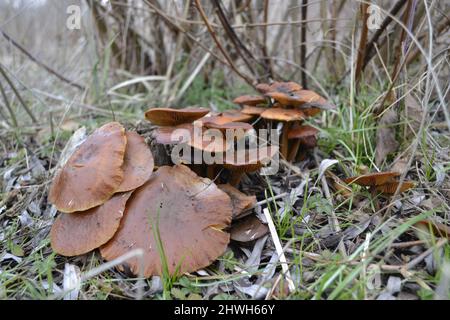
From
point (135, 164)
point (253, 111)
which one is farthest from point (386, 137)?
point (135, 164)

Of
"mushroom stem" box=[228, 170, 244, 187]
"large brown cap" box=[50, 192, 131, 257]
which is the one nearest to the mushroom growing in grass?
"mushroom stem" box=[228, 170, 244, 187]

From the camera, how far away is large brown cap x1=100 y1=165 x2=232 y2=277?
5.74 ft

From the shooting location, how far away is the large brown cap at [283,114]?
7.41ft

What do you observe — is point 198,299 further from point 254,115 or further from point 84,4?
point 84,4

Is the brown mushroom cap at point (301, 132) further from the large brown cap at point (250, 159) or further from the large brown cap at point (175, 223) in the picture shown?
the large brown cap at point (175, 223)

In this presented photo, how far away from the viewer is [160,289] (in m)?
1.67

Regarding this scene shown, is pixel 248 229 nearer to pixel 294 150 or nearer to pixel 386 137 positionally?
pixel 294 150

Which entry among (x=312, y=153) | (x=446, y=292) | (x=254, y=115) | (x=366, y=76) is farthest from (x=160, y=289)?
(x=366, y=76)

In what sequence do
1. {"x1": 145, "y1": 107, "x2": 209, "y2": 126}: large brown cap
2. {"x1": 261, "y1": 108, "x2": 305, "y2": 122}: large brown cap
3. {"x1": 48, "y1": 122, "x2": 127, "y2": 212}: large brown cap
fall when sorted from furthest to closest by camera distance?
{"x1": 261, "y1": 108, "x2": 305, "y2": 122}: large brown cap → {"x1": 145, "y1": 107, "x2": 209, "y2": 126}: large brown cap → {"x1": 48, "y1": 122, "x2": 127, "y2": 212}: large brown cap

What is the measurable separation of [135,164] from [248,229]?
0.72 metres

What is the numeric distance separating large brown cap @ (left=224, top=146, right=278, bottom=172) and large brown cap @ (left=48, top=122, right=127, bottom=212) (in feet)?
1.94

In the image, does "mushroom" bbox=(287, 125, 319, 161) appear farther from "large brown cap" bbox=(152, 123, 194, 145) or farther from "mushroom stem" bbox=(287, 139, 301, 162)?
"large brown cap" bbox=(152, 123, 194, 145)

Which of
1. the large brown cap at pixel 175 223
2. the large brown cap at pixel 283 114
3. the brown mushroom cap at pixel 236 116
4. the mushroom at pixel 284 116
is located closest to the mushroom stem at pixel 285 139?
the mushroom at pixel 284 116
